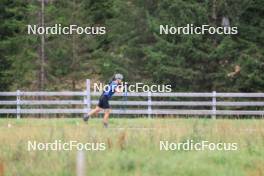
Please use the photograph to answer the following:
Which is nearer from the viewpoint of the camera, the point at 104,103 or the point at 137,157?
the point at 137,157

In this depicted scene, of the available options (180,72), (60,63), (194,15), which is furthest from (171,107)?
(60,63)

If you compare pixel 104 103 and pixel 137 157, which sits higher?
pixel 104 103

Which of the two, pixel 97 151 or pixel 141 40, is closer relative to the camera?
pixel 97 151

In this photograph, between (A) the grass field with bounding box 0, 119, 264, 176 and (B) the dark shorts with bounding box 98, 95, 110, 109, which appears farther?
(B) the dark shorts with bounding box 98, 95, 110, 109

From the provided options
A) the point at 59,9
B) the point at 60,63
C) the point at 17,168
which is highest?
the point at 59,9

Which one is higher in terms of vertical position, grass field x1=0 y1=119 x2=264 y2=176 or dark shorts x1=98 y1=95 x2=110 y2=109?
dark shorts x1=98 y1=95 x2=110 y2=109

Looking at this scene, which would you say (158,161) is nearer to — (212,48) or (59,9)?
(212,48)

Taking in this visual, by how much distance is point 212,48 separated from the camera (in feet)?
101

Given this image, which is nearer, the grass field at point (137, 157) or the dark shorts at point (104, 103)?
the grass field at point (137, 157)

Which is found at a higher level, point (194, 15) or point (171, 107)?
point (194, 15)

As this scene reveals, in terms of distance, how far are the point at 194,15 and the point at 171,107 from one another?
14.9 ft

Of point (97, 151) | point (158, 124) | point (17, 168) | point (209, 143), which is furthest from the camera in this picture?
point (158, 124)

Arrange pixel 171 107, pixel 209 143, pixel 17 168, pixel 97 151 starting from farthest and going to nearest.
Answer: pixel 171 107 < pixel 209 143 < pixel 97 151 < pixel 17 168

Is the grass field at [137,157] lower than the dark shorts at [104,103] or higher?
lower
